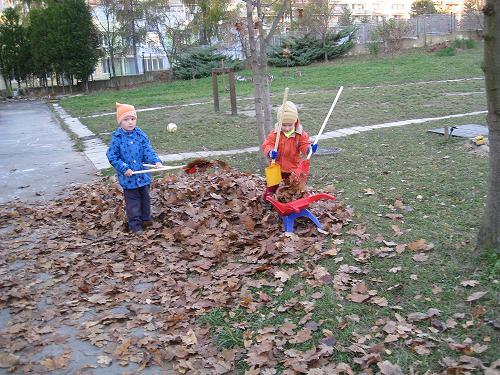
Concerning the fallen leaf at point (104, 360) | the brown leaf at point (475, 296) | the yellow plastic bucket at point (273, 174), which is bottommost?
the fallen leaf at point (104, 360)

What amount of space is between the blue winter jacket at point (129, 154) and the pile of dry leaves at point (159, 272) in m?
0.53

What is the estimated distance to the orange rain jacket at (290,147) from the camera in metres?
5.26

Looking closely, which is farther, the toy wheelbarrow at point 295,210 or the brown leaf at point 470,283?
the toy wheelbarrow at point 295,210

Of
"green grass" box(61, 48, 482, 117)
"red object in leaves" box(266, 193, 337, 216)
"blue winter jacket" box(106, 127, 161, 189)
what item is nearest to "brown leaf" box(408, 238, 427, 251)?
"red object in leaves" box(266, 193, 337, 216)

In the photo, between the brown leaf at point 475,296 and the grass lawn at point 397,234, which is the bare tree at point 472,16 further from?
the brown leaf at point 475,296

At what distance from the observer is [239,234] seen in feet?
16.7

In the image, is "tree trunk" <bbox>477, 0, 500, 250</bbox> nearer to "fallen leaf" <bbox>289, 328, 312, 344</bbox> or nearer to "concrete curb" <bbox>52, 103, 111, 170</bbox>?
"fallen leaf" <bbox>289, 328, 312, 344</bbox>

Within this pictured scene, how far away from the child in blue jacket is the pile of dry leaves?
252mm

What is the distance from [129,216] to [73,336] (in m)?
2.05

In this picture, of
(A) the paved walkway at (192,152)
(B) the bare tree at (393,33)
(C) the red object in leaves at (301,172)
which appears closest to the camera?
(C) the red object in leaves at (301,172)

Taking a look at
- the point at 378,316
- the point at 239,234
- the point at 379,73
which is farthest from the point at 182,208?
the point at 379,73

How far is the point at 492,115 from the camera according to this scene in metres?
3.64

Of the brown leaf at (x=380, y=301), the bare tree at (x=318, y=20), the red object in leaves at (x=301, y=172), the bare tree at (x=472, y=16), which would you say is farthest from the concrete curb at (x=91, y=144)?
the bare tree at (x=318, y=20)

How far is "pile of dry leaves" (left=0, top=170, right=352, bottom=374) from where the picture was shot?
334 cm
